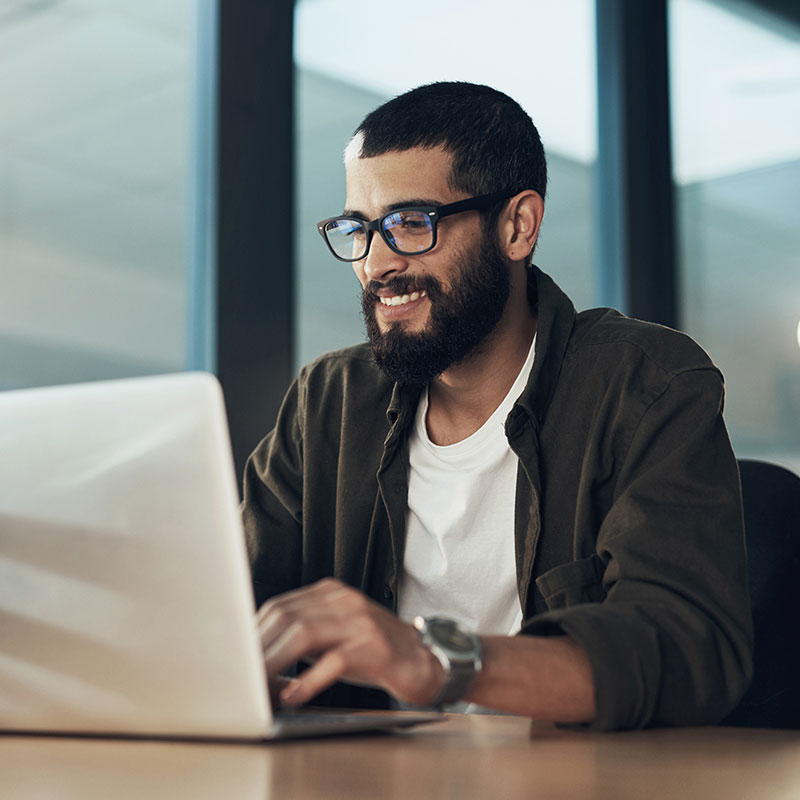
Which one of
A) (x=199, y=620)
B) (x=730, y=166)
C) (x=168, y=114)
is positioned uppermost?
(x=730, y=166)

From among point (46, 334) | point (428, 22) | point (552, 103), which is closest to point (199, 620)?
point (46, 334)

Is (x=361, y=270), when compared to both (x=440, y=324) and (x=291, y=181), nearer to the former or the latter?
(x=440, y=324)

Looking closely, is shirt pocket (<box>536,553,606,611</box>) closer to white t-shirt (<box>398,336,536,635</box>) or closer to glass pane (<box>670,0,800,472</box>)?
white t-shirt (<box>398,336,536,635</box>)

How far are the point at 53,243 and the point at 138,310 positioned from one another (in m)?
0.21

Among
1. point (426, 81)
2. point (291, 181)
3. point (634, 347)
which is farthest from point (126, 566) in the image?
point (426, 81)

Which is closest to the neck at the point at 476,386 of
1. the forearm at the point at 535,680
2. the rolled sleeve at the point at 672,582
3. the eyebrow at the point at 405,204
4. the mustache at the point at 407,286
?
the mustache at the point at 407,286

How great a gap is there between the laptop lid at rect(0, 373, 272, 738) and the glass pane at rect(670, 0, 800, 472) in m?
2.93

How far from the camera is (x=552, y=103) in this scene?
317 cm

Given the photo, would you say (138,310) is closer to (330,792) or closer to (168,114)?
(168,114)

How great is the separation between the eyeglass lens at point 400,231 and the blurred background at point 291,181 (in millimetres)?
667

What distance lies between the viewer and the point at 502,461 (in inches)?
59.3

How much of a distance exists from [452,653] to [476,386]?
30.9 inches

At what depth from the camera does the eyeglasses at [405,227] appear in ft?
4.99

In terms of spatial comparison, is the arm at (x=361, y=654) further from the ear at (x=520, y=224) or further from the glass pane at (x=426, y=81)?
the glass pane at (x=426, y=81)
